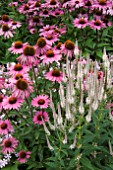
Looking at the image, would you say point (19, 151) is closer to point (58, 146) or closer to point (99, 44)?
point (58, 146)

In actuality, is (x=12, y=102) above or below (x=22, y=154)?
above

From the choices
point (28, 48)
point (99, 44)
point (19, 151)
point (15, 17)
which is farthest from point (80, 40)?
point (19, 151)

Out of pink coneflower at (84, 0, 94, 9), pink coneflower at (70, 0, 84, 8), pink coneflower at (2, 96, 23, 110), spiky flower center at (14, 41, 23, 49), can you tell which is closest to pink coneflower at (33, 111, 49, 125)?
pink coneflower at (2, 96, 23, 110)

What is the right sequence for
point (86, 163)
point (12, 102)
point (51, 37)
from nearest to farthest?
point (86, 163) → point (12, 102) → point (51, 37)

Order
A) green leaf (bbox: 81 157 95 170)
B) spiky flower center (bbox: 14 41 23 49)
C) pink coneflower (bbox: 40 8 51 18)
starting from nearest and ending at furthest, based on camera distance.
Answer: green leaf (bbox: 81 157 95 170), spiky flower center (bbox: 14 41 23 49), pink coneflower (bbox: 40 8 51 18)

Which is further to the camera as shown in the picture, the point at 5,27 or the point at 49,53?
the point at 5,27

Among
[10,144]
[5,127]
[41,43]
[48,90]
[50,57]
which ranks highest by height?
[41,43]

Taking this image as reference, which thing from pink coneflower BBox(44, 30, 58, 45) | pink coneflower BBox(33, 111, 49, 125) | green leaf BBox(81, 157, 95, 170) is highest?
pink coneflower BBox(44, 30, 58, 45)

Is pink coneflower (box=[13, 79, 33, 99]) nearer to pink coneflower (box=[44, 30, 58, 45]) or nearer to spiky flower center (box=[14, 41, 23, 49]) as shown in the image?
spiky flower center (box=[14, 41, 23, 49])

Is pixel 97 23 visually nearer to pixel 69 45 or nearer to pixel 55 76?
pixel 69 45

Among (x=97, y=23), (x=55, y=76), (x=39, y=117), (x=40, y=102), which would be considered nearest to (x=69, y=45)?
(x=55, y=76)

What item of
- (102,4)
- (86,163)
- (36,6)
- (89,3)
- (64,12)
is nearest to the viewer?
(86,163)

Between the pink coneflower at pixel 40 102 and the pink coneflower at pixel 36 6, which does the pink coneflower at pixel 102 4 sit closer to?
the pink coneflower at pixel 36 6

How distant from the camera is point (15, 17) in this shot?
199 inches
